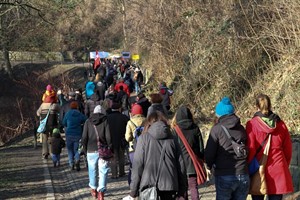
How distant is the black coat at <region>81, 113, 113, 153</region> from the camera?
9.62m

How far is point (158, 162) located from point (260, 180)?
1336 millimetres

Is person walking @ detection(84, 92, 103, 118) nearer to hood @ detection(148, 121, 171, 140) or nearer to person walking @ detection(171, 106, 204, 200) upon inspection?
person walking @ detection(171, 106, 204, 200)

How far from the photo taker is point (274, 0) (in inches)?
574

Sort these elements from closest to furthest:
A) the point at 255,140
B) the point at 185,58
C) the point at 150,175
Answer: the point at 150,175 < the point at 255,140 < the point at 185,58

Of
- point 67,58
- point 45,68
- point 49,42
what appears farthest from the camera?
point 67,58

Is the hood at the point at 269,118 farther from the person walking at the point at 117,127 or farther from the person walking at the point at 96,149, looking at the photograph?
the person walking at the point at 117,127

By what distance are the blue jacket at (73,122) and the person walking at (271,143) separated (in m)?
6.68

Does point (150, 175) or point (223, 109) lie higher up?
point (223, 109)

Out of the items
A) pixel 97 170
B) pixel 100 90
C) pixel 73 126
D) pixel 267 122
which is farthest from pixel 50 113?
pixel 267 122

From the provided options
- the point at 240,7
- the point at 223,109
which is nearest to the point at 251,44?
the point at 240,7

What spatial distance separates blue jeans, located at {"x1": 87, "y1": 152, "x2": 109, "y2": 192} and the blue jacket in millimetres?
3289

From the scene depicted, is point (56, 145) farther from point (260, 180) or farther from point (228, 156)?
point (260, 180)

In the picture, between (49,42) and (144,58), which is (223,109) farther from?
(49,42)

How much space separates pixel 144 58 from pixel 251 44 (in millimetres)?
16972
